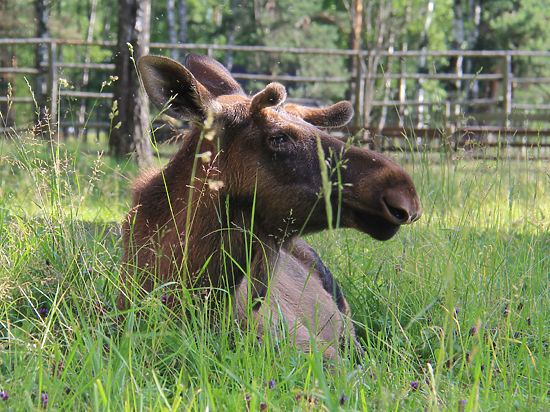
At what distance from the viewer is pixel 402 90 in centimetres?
2008

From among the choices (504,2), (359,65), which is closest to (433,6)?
(504,2)

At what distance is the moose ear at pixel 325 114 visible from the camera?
318cm

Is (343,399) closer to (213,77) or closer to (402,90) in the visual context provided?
(213,77)

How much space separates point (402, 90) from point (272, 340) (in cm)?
1861

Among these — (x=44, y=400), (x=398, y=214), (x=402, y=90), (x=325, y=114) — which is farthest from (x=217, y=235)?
(x=402, y=90)

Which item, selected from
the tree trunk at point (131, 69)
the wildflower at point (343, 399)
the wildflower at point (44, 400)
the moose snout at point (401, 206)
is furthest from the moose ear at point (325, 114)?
the tree trunk at point (131, 69)

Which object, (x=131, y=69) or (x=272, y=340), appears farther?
(x=131, y=69)

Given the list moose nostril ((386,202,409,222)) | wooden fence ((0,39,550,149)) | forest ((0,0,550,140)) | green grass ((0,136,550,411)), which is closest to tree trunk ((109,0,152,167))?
wooden fence ((0,39,550,149))

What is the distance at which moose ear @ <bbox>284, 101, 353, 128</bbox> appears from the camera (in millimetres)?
3184

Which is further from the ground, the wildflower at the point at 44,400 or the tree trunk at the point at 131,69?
the tree trunk at the point at 131,69

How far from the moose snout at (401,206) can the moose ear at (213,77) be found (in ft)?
3.82

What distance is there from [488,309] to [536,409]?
2.81ft

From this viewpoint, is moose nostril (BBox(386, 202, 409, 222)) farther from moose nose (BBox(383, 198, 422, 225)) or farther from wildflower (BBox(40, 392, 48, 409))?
wildflower (BBox(40, 392, 48, 409))

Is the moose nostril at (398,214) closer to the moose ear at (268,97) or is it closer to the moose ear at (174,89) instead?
the moose ear at (268,97)
